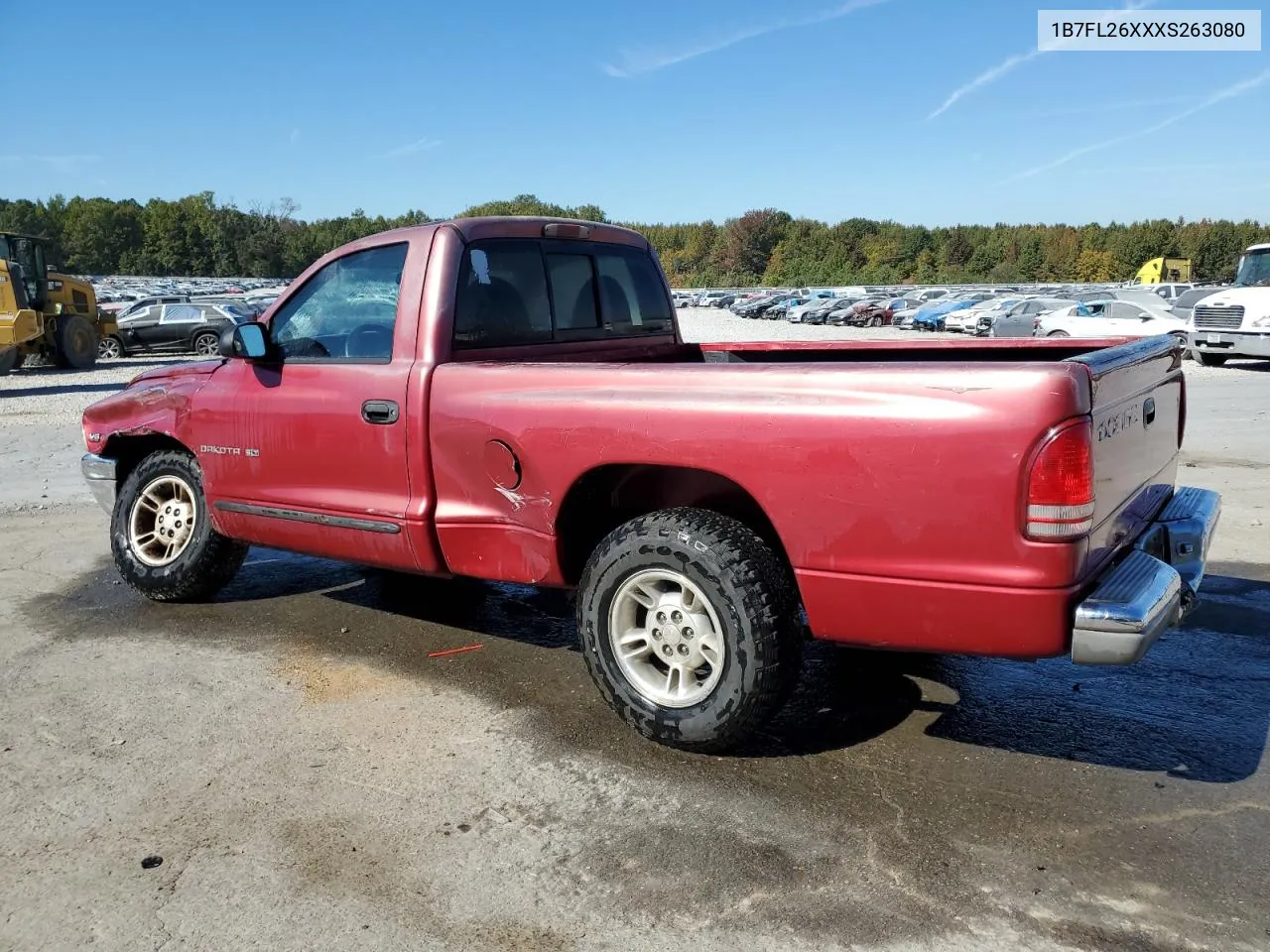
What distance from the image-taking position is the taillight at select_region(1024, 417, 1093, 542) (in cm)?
283

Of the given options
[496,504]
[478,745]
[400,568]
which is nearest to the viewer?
[478,745]

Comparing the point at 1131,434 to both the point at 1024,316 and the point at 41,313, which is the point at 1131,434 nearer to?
the point at 41,313

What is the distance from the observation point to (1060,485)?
284cm

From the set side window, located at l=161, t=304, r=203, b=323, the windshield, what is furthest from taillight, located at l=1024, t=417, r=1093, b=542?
side window, located at l=161, t=304, r=203, b=323

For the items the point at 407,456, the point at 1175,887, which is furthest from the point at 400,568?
the point at 1175,887

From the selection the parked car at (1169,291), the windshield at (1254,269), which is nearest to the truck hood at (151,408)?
the windshield at (1254,269)

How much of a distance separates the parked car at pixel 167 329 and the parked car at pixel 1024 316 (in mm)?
21627

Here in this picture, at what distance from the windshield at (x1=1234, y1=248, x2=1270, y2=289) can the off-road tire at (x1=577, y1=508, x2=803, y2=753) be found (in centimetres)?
2048

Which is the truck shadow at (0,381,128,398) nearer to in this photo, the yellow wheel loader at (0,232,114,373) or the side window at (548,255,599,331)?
the yellow wheel loader at (0,232,114,373)

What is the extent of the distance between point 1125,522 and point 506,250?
2.79m

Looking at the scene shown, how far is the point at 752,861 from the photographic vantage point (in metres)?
2.89

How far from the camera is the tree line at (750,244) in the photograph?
10056cm

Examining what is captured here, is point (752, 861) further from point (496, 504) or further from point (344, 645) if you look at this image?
point (344, 645)

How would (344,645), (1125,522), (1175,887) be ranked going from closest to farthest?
(1175,887) < (1125,522) < (344,645)
